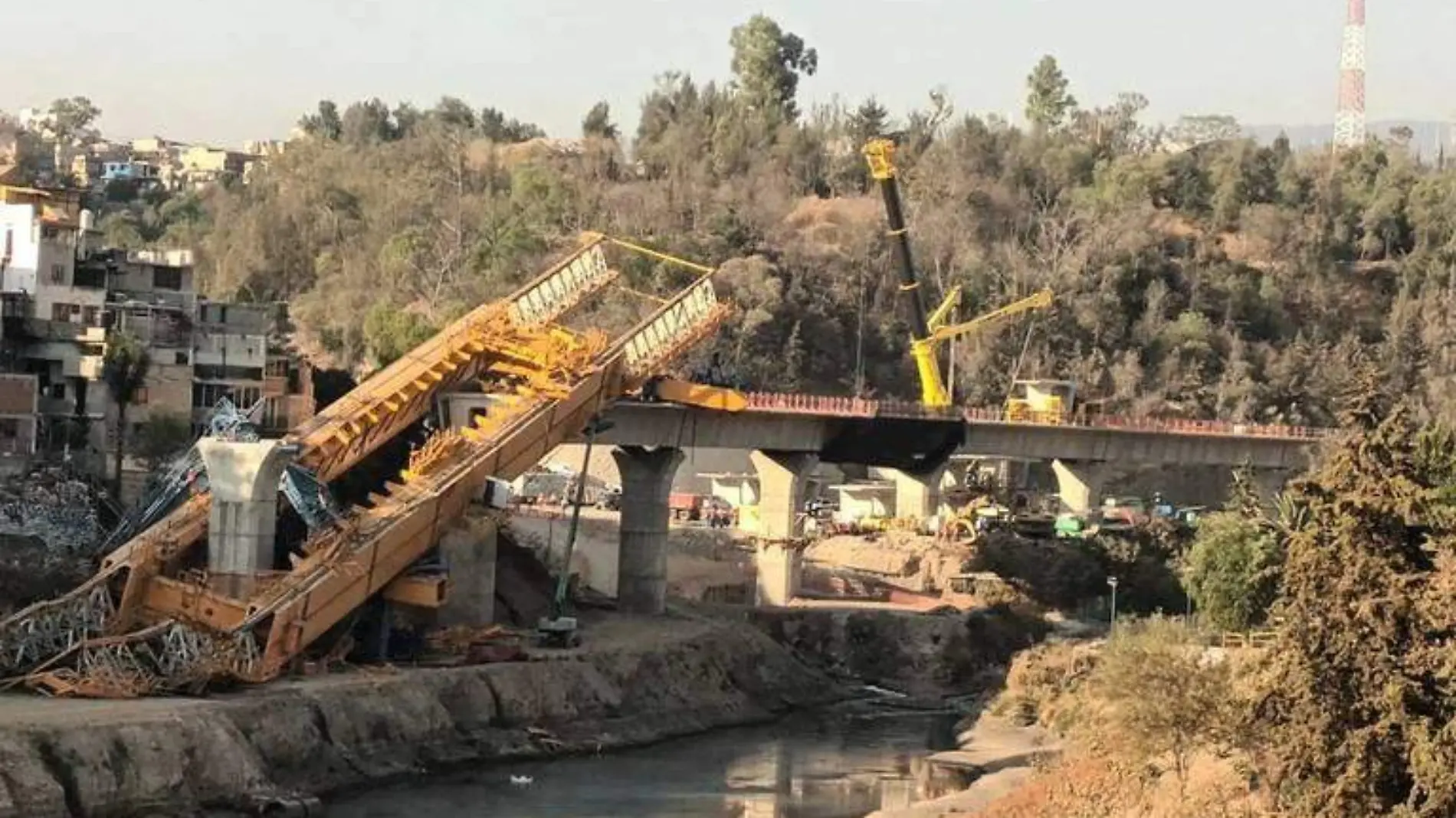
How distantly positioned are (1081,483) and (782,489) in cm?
1836

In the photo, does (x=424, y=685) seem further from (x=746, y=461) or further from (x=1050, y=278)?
(x=1050, y=278)

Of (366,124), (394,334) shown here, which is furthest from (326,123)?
(394,334)

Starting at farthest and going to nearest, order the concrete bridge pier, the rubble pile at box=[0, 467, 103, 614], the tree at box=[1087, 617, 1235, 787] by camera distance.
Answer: the concrete bridge pier → the rubble pile at box=[0, 467, 103, 614] → the tree at box=[1087, 617, 1235, 787]

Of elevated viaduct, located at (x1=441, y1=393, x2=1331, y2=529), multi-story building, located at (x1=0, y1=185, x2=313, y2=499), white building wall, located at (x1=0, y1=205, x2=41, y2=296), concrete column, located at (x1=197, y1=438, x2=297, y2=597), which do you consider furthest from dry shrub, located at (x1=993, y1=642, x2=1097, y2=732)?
white building wall, located at (x1=0, y1=205, x2=41, y2=296)

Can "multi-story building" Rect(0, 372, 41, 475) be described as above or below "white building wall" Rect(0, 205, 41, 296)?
below

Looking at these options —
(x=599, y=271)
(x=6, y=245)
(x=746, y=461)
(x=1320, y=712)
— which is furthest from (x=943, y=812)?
(x=746, y=461)

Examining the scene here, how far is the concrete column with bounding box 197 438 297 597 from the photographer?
56312 mm

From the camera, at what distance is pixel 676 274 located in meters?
122

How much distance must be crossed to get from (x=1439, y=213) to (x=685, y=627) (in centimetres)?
9968

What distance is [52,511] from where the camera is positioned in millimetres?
66562

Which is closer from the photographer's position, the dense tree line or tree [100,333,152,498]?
tree [100,333,152,498]

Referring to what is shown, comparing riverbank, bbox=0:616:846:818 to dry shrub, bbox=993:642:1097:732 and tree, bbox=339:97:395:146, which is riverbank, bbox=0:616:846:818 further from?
tree, bbox=339:97:395:146

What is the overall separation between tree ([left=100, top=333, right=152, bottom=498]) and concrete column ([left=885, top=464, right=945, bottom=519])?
31.8 meters

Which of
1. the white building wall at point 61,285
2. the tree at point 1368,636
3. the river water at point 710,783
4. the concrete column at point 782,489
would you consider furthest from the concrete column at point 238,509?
the concrete column at point 782,489
